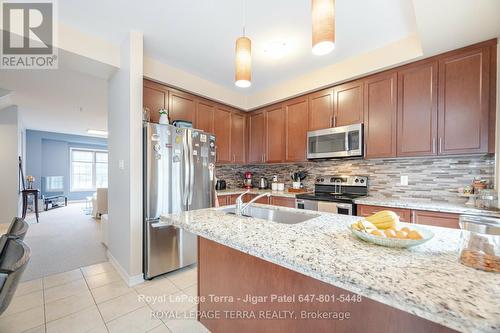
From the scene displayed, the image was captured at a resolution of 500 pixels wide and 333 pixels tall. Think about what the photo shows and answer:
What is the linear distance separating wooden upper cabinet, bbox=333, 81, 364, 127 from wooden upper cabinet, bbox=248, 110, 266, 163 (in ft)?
4.27

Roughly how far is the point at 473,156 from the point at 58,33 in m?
4.29

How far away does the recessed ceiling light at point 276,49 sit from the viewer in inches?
94.7

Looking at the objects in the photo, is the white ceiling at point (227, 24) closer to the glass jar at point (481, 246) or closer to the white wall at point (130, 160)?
the white wall at point (130, 160)

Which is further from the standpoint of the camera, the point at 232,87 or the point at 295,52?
the point at 232,87

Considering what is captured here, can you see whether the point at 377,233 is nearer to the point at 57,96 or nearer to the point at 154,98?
the point at 154,98

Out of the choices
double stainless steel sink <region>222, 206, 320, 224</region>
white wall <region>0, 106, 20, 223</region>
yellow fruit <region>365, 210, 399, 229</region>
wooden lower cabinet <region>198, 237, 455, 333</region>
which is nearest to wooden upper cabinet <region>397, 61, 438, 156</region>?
double stainless steel sink <region>222, 206, 320, 224</region>

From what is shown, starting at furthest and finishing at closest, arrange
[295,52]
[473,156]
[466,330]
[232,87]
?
[232,87] → [295,52] → [473,156] → [466,330]

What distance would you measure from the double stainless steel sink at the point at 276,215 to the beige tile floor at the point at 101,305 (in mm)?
925

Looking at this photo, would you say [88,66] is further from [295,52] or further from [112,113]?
[295,52]

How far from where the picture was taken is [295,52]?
256cm

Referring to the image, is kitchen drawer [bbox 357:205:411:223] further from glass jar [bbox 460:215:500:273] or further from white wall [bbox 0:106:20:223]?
white wall [bbox 0:106:20:223]

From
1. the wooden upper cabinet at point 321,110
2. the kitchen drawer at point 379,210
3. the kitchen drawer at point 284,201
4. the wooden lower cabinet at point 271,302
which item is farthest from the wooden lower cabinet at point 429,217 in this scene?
the wooden lower cabinet at point 271,302

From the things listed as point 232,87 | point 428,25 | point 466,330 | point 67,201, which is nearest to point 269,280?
point 466,330

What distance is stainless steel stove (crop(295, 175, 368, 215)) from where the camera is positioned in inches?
95.9
